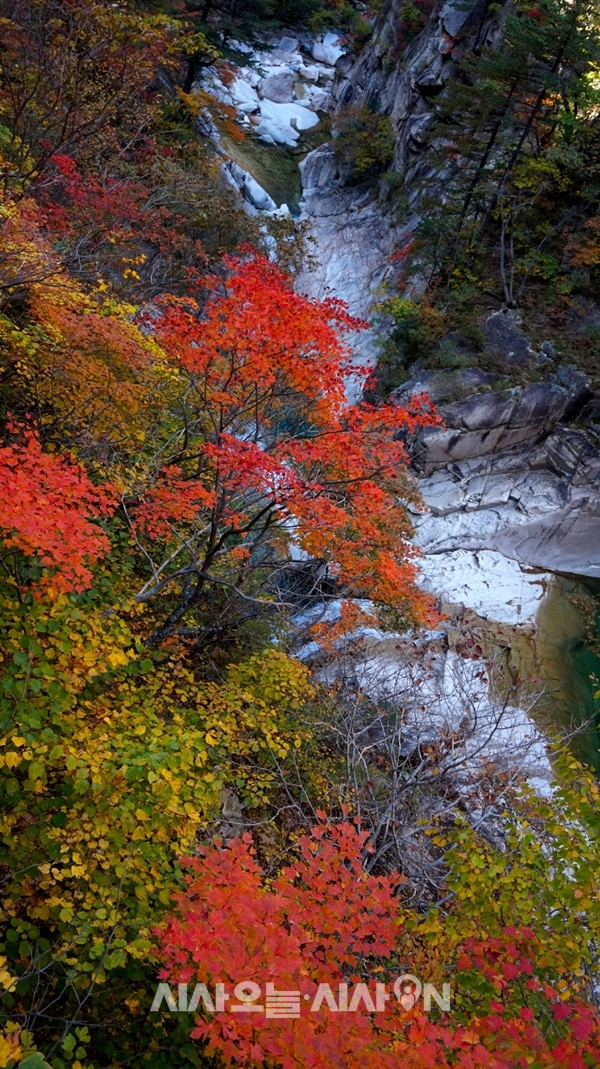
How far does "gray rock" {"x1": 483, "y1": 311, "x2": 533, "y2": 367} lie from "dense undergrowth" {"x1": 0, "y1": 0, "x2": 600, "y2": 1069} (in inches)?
370

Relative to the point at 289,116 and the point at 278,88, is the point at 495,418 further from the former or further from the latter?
the point at 278,88

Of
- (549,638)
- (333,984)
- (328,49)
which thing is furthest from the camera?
(328,49)

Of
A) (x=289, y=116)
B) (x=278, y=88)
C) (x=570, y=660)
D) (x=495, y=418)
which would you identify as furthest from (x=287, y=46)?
(x=570, y=660)

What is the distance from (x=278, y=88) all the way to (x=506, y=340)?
108 feet

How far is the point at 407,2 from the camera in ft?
104

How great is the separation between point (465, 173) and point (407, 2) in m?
16.2

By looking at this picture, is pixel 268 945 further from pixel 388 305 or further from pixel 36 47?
pixel 388 305

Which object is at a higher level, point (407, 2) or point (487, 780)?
point (407, 2)

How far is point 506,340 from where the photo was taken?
20875 mm

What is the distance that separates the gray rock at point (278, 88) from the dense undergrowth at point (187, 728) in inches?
1194

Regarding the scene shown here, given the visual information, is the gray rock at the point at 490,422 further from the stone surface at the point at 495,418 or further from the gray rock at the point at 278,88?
the gray rock at the point at 278,88

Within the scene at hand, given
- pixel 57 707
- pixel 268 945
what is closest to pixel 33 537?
pixel 57 707

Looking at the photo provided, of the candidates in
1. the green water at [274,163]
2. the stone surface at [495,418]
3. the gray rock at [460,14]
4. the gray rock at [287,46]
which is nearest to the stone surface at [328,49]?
the gray rock at [287,46]

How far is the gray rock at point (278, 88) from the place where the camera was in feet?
131
